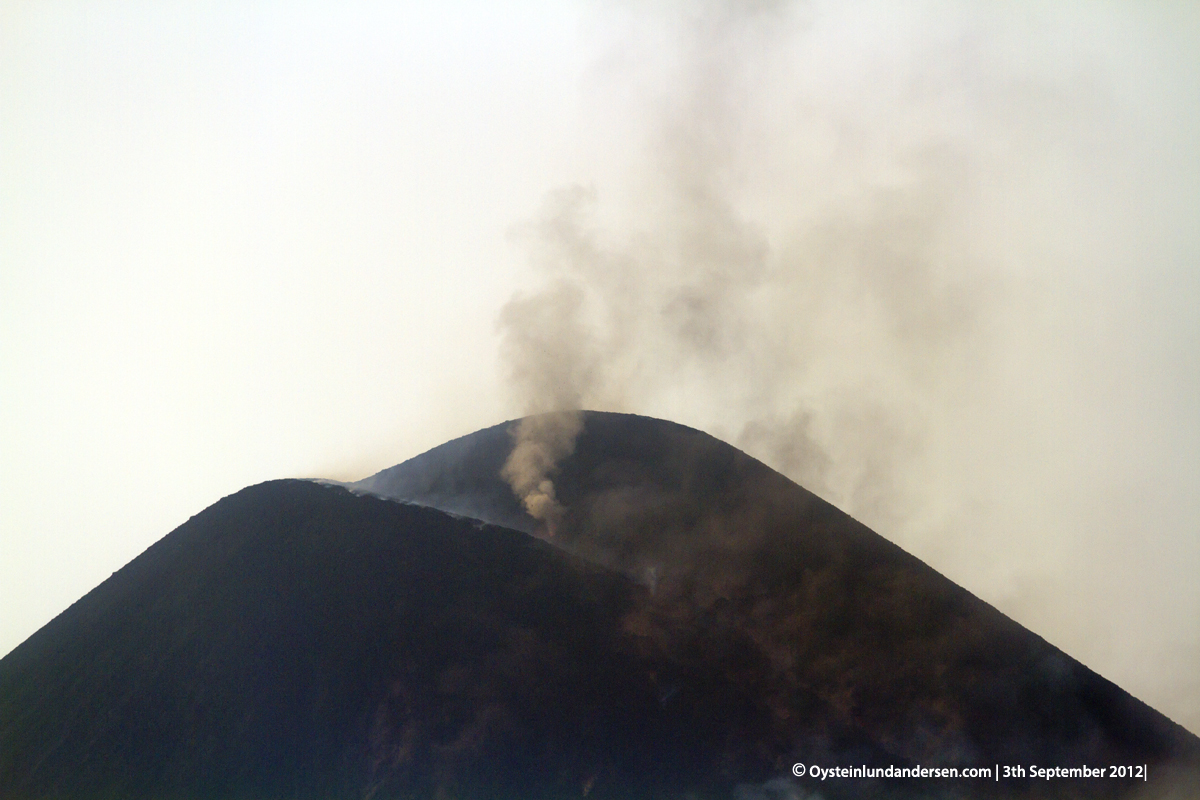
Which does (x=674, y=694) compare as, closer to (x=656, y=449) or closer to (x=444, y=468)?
(x=656, y=449)

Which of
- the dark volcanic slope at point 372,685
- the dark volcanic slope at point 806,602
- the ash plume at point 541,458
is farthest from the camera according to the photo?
the ash plume at point 541,458

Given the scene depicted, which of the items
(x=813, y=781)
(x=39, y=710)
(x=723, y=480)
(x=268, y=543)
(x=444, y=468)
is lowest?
(x=39, y=710)

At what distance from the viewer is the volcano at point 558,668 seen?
1330 centimetres

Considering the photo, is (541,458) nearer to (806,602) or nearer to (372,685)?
(372,685)

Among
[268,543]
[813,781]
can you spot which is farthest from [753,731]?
[268,543]

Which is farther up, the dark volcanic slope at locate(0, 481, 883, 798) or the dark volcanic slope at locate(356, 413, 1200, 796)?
the dark volcanic slope at locate(356, 413, 1200, 796)

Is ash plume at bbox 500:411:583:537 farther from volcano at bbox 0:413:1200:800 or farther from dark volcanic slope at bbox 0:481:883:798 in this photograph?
dark volcanic slope at bbox 0:481:883:798

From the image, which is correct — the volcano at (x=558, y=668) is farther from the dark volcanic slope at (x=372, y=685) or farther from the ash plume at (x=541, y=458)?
the ash plume at (x=541, y=458)

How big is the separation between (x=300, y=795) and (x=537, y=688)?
4355mm

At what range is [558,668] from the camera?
14.5 m

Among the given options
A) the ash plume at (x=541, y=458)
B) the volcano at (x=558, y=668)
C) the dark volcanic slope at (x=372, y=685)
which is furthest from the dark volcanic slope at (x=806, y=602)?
the dark volcanic slope at (x=372, y=685)

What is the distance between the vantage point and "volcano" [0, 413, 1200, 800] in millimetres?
13305

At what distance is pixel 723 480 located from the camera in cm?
1970

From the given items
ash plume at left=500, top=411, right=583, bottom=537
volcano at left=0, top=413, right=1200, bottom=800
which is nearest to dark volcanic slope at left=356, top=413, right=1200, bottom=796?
volcano at left=0, top=413, right=1200, bottom=800
